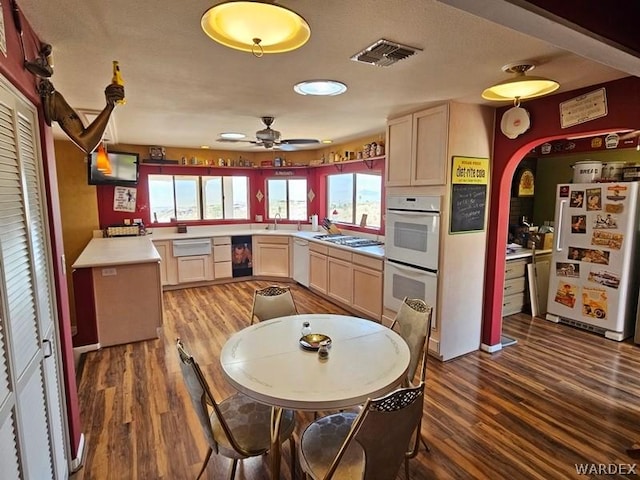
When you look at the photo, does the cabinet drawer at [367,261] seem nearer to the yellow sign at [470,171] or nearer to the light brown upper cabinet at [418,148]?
the light brown upper cabinet at [418,148]

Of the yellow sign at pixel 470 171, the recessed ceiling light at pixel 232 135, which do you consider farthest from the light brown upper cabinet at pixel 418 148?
the recessed ceiling light at pixel 232 135

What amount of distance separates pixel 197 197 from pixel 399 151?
402 centimetres

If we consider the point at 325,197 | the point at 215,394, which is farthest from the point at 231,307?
the point at 325,197

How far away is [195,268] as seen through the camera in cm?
575

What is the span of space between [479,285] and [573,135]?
1.50 meters

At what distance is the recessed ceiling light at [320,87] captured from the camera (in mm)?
2418

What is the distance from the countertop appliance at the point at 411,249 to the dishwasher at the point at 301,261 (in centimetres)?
192

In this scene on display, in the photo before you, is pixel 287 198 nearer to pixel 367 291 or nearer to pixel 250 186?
pixel 250 186

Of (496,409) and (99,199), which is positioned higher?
(99,199)

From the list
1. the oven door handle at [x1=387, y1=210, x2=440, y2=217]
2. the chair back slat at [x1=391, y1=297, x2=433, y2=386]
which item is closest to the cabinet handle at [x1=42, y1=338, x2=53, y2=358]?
the chair back slat at [x1=391, y1=297, x2=433, y2=386]

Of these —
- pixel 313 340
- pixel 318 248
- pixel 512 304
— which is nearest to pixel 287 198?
pixel 318 248

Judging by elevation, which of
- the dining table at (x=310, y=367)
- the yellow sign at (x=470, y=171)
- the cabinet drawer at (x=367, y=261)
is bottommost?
the dining table at (x=310, y=367)

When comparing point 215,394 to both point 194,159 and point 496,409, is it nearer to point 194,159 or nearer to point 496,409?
point 496,409

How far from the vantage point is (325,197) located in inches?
247
